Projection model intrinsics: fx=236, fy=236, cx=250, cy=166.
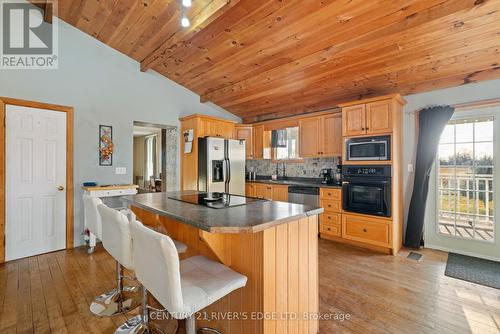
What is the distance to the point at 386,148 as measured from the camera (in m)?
3.32

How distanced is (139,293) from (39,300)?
0.87 meters

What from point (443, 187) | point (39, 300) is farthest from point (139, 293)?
point (443, 187)

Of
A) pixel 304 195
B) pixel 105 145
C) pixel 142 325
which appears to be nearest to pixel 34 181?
pixel 105 145

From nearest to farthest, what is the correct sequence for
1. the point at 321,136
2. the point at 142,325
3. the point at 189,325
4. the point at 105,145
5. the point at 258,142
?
the point at 189,325 < the point at 142,325 < the point at 105,145 < the point at 321,136 < the point at 258,142

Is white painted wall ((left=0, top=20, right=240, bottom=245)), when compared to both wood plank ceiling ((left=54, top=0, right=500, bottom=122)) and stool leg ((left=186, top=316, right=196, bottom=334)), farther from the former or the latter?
stool leg ((left=186, top=316, right=196, bottom=334))

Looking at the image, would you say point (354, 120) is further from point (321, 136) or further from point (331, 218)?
point (331, 218)

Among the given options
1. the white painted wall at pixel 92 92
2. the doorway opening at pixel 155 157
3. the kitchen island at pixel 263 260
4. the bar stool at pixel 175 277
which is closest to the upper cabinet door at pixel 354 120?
the kitchen island at pixel 263 260

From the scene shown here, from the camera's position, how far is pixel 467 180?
3.30m

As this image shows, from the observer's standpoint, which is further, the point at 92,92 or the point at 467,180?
the point at 92,92

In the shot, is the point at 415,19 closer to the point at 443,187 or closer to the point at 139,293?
the point at 443,187

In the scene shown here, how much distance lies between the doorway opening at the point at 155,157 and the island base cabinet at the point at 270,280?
3.45 m

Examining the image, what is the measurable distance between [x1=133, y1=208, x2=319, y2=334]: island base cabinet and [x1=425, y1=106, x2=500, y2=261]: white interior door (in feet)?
9.47

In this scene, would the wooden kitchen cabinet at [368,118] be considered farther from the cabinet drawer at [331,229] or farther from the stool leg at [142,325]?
the stool leg at [142,325]

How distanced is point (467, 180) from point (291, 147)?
9.21ft
